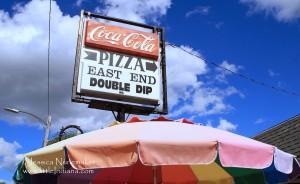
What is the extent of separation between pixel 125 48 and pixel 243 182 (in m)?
5.98

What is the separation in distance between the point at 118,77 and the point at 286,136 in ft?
17.0

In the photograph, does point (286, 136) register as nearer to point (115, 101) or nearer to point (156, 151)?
point (115, 101)

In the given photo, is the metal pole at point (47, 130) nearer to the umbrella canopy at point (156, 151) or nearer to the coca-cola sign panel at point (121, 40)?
the coca-cola sign panel at point (121, 40)

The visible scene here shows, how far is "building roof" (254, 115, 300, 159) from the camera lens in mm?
12011

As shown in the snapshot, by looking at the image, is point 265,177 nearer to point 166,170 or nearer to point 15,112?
point 166,170

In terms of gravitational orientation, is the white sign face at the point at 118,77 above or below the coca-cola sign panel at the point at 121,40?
below

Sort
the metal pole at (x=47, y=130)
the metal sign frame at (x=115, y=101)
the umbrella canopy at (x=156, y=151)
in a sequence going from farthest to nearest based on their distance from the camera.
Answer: the metal pole at (x=47, y=130)
the metal sign frame at (x=115, y=101)
the umbrella canopy at (x=156, y=151)

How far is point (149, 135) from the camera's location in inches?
201

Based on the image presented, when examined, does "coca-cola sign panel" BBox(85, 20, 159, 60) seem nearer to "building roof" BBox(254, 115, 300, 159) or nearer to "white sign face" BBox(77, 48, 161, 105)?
"white sign face" BBox(77, 48, 161, 105)

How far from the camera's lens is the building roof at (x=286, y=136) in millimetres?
12011

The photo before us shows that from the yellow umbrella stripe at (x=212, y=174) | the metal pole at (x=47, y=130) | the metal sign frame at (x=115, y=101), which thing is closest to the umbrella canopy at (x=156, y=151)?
the yellow umbrella stripe at (x=212, y=174)

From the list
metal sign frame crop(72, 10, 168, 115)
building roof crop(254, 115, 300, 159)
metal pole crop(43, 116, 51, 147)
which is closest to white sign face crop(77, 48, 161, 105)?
metal sign frame crop(72, 10, 168, 115)

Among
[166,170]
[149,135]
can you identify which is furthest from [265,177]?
[149,135]

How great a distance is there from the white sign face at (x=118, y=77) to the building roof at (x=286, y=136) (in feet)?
12.3
